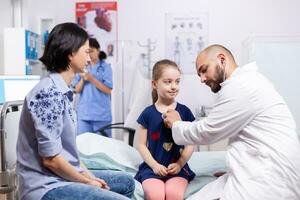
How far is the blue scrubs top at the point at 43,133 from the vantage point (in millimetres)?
1187

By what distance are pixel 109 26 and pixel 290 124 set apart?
2500 mm

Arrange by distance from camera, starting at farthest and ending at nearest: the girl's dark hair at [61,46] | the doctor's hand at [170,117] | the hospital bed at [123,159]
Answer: the hospital bed at [123,159]
the doctor's hand at [170,117]
the girl's dark hair at [61,46]

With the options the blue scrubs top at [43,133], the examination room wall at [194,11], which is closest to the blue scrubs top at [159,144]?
the blue scrubs top at [43,133]

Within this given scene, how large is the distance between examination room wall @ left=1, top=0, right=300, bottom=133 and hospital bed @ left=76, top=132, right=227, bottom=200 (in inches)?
50.6

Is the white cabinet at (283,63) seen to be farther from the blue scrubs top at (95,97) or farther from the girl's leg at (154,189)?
the girl's leg at (154,189)

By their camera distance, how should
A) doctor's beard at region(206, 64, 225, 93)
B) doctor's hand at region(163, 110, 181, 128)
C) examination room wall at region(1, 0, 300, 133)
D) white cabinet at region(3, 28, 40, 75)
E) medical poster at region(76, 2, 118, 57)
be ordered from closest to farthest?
doctor's beard at region(206, 64, 225, 93) → doctor's hand at region(163, 110, 181, 128) → white cabinet at region(3, 28, 40, 75) → examination room wall at region(1, 0, 300, 133) → medical poster at region(76, 2, 118, 57)

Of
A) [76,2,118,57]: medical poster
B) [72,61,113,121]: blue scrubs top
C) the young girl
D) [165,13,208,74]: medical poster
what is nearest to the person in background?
[72,61,113,121]: blue scrubs top

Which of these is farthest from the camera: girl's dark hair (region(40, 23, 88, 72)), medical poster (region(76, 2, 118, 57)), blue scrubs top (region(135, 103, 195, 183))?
medical poster (region(76, 2, 118, 57))

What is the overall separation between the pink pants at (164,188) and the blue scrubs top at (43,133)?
451mm

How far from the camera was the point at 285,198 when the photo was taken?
1.34 m

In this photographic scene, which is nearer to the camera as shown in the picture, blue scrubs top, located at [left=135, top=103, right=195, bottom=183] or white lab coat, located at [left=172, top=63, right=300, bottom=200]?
white lab coat, located at [left=172, top=63, right=300, bottom=200]

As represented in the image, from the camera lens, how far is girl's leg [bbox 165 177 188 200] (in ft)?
5.25

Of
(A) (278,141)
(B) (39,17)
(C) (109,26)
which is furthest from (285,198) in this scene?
(B) (39,17)

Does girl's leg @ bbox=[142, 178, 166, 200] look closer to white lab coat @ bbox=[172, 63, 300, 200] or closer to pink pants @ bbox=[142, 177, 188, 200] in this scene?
pink pants @ bbox=[142, 177, 188, 200]
